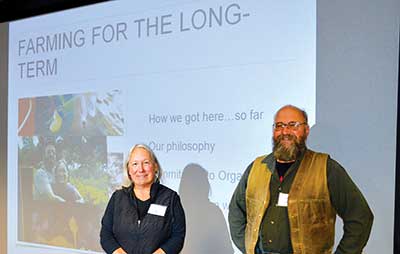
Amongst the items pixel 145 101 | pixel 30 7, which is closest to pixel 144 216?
pixel 145 101

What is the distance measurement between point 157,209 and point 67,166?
2.52ft

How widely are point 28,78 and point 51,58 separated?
0.22m

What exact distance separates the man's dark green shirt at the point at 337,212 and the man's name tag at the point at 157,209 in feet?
1.13

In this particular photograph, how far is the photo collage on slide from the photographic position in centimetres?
268

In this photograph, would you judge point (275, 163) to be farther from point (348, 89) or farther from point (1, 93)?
point (1, 93)

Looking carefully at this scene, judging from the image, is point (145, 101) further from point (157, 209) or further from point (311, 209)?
point (311, 209)

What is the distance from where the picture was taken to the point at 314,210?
1.96 m

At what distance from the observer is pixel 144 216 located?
7.51ft

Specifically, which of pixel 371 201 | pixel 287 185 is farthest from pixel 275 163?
pixel 371 201

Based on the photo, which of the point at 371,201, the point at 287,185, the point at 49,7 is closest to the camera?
the point at 371,201

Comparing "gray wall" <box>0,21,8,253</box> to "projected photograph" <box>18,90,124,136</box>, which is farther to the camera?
"gray wall" <box>0,21,8,253</box>

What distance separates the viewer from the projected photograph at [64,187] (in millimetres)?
2691

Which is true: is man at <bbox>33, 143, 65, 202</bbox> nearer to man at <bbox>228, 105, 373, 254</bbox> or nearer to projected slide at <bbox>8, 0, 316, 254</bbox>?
projected slide at <bbox>8, 0, 316, 254</bbox>

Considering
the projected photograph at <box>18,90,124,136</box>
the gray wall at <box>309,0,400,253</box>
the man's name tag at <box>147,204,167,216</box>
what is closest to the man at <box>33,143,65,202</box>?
the projected photograph at <box>18,90,124,136</box>
